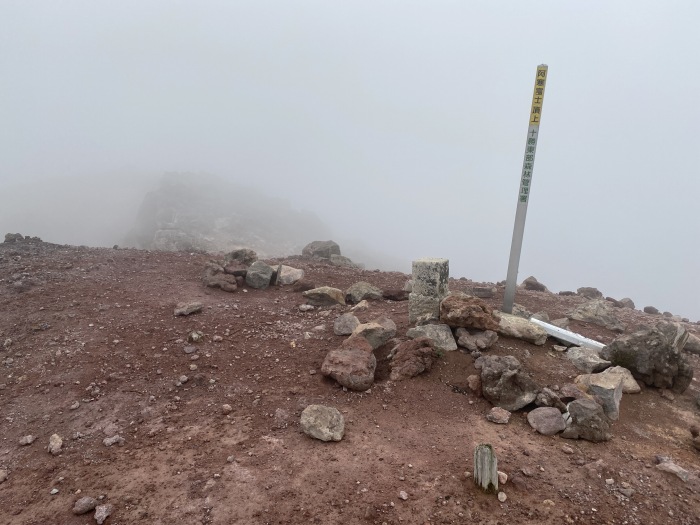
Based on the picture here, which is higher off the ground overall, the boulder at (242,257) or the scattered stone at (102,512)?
the boulder at (242,257)

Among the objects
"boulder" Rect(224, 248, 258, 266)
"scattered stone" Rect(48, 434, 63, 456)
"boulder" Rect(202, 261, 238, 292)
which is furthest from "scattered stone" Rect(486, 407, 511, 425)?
"boulder" Rect(224, 248, 258, 266)

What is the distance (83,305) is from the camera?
8977mm

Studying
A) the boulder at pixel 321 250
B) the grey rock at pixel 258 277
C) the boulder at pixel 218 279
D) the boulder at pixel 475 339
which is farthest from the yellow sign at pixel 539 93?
the boulder at pixel 321 250

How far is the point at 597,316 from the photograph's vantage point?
9727 millimetres

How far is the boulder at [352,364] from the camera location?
6.48 meters

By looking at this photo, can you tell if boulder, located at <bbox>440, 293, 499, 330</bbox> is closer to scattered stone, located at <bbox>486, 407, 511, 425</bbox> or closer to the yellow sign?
scattered stone, located at <bbox>486, 407, 511, 425</bbox>

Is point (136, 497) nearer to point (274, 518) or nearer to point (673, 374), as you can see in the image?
point (274, 518)

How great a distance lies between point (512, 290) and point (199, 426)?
6217mm

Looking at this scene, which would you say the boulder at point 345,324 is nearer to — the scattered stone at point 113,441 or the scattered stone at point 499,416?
the scattered stone at point 499,416

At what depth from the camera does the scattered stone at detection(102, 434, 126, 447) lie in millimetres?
5348

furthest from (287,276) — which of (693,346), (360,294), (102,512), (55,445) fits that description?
(693,346)

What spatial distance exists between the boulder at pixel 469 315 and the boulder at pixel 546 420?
190 cm

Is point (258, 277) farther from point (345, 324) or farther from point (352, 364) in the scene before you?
point (352, 364)

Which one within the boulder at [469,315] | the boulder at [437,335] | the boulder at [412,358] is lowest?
the boulder at [412,358]
